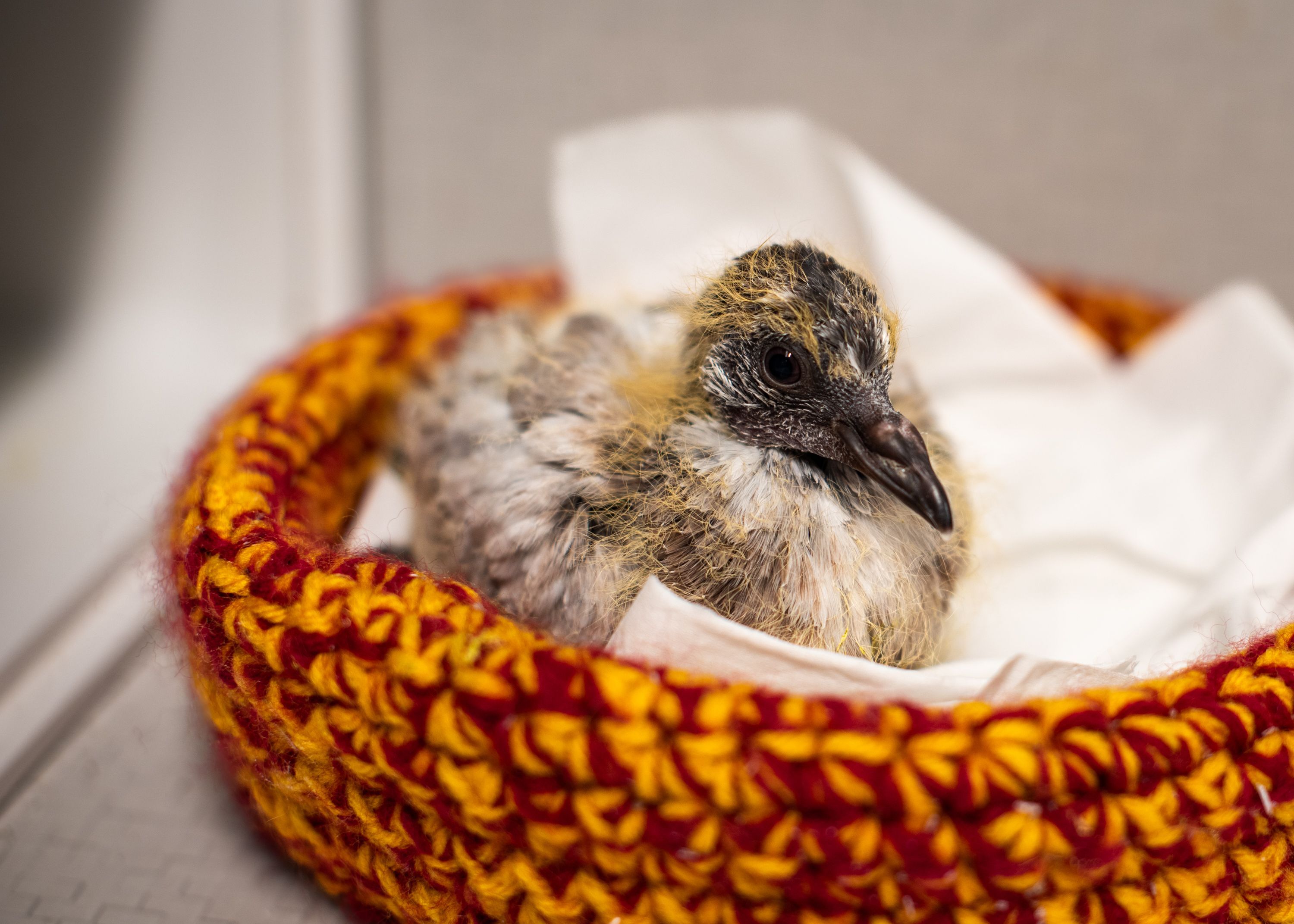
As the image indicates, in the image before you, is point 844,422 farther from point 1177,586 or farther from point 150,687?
point 150,687

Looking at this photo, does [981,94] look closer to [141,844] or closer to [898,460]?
[898,460]

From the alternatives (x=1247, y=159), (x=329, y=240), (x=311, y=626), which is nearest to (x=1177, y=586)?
(x=1247, y=159)

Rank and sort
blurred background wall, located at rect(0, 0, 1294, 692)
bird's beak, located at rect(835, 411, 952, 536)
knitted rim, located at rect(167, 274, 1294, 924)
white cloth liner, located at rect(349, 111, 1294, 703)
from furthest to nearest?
1. blurred background wall, located at rect(0, 0, 1294, 692)
2. white cloth liner, located at rect(349, 111, 1294, 703)
3. bird's beak, located at rect(835, 411, 952, 536)
4. knitted rim, located at rect(167, 274, 1294, 924)

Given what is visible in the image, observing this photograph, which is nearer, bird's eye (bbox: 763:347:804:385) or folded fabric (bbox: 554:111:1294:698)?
bird's eye (bbox: 763:347:804:385)

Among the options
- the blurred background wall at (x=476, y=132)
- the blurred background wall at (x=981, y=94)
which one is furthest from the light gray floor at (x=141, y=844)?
the blurred background wall at (x=981, y=94)

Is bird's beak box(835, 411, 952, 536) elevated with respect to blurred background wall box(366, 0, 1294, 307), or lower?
lower

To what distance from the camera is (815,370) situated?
585 mm

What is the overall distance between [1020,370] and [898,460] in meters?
0.57

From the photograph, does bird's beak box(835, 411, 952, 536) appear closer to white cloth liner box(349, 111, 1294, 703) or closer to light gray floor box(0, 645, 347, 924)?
white cloth liner box(349, 111, 1294, 703)

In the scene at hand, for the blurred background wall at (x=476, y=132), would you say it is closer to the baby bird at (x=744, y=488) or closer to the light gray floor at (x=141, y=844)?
the light gray floor at (x=141, y=844)

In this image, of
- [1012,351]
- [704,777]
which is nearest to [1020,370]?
[1012,351]

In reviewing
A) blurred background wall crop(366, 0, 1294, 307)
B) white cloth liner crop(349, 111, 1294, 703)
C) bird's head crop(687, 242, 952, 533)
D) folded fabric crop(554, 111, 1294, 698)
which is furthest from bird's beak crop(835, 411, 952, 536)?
blurred background wall crop(366, 0, 1294, 307)

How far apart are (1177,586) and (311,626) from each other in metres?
0.80

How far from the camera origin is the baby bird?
0.58 m
